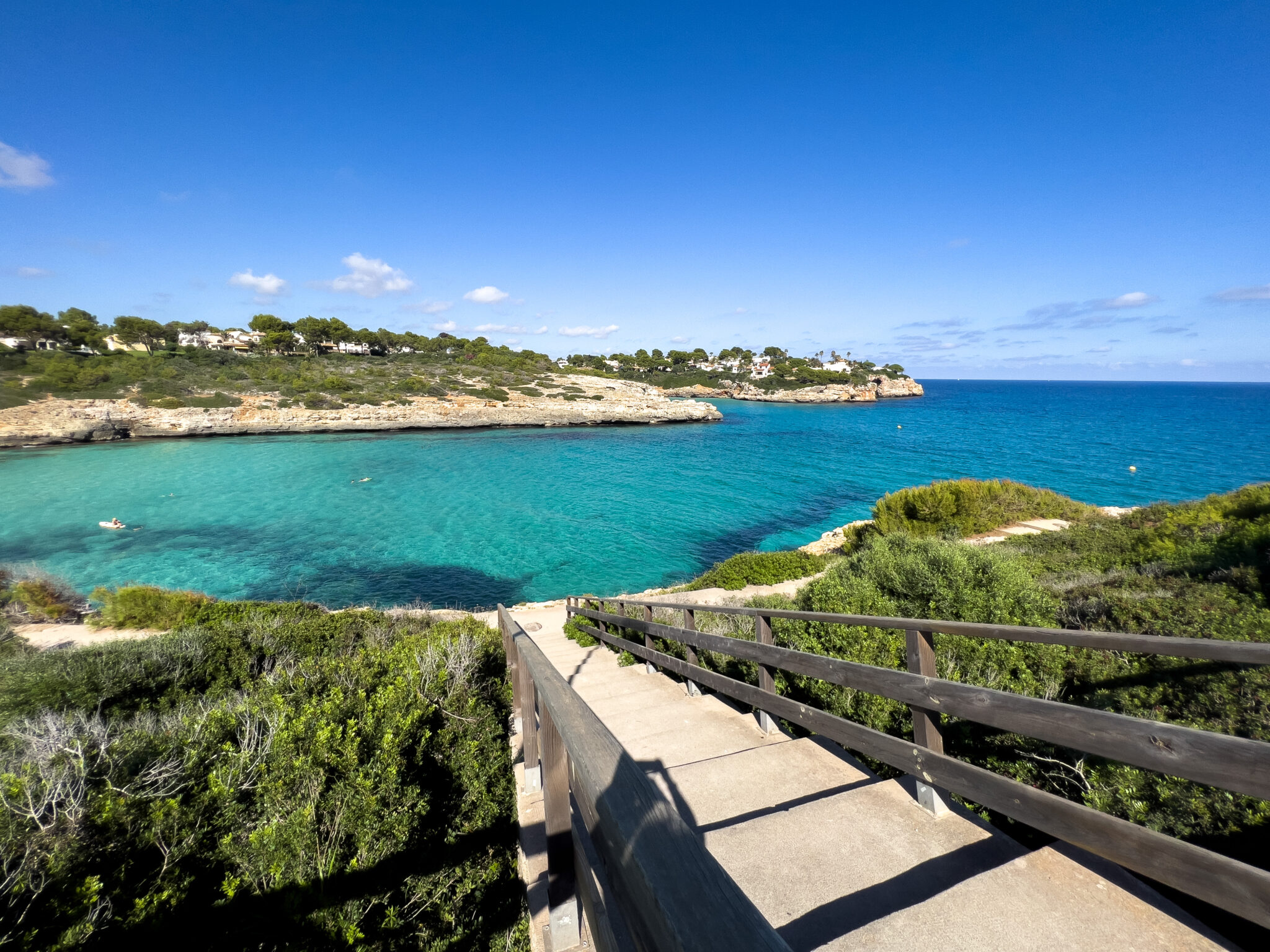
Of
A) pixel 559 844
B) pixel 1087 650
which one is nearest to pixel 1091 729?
pixel 559 844

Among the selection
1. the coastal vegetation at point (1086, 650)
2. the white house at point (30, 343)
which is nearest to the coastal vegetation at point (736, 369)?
the white house at point (30, 343)

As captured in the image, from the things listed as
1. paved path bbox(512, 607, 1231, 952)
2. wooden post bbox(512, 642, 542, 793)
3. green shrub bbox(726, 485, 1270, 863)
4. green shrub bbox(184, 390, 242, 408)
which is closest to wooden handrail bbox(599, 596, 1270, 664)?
paved path bbox(512, 607, 1231, 952)

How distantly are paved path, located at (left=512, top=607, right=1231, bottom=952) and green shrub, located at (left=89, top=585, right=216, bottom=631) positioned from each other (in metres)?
11.5

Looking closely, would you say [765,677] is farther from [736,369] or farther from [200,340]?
[736,369]

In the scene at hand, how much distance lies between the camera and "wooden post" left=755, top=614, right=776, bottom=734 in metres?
3.43

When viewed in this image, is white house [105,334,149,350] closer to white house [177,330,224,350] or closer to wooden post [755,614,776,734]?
white house [177,330,224,350]

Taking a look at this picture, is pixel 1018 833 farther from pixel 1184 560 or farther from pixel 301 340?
pixel 301 340

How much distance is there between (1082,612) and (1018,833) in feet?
12.3

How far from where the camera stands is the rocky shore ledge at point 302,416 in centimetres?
3953

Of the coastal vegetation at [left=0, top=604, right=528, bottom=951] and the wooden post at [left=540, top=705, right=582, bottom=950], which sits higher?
the wooden post at [left=540, top=705, right=582, bottom=950]

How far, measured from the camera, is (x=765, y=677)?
343 centimetres

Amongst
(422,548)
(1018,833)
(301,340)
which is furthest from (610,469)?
(301,340)

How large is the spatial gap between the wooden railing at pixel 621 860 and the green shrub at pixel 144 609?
11930mm

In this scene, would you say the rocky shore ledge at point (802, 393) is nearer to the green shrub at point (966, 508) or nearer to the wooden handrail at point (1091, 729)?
the green shrub at point (966, 508)
